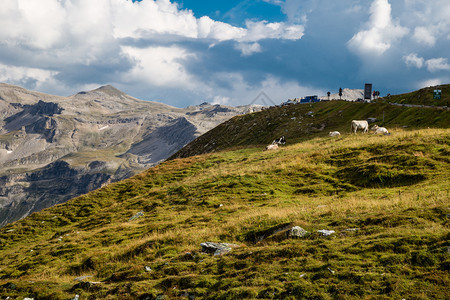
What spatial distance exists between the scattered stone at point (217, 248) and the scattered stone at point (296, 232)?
2865 millimetres

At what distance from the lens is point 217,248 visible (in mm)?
16297

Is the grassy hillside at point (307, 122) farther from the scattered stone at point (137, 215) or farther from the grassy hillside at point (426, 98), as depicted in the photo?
the scattered stone at point (137, 215)

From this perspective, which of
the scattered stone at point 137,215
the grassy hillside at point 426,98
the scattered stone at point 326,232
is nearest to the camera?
the scattered stone at point 326,232

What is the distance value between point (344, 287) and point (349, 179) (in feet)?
69.4

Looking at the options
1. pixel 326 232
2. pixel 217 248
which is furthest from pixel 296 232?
pixel 217 248

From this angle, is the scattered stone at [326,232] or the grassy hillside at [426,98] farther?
the grassy hillside at [426,98]

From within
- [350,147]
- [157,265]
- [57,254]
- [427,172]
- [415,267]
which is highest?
[350,147]

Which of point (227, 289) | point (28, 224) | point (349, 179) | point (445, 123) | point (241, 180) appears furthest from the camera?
point (445, 123)

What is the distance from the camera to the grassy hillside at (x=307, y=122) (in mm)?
52584

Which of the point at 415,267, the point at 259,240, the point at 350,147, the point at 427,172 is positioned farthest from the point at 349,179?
the point at 415,267

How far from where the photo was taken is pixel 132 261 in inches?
715

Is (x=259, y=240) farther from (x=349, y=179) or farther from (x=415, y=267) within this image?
(x=349, y=179)

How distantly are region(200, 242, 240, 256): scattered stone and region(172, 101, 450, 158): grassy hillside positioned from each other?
4309 cm

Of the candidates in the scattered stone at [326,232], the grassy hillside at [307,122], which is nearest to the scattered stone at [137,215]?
the scattered stone at [326,232]
